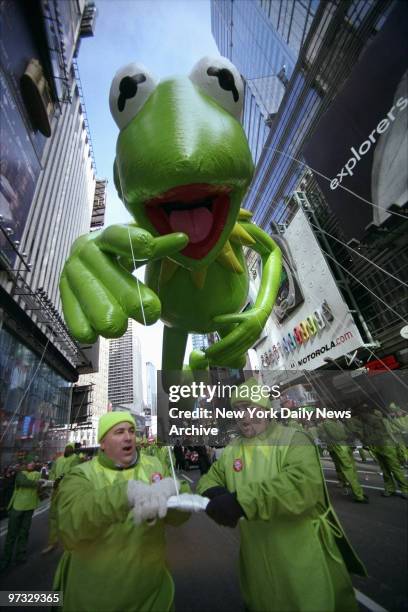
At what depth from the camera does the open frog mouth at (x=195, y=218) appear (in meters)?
1.66

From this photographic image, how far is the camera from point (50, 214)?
19.1 meters

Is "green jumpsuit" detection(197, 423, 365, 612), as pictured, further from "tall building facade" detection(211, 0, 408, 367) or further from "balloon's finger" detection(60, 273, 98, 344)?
"tall building facade" detection(211, 0, 408, 367)

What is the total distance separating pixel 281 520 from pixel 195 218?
154cm

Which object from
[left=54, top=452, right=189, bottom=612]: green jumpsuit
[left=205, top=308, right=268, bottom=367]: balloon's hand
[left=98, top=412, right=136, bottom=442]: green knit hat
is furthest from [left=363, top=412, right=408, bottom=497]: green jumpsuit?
[left=98, top=412, right=136, bottom=442]: green knit hat

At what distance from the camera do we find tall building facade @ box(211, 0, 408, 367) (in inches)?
243

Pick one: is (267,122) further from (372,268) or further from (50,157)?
(372,268)

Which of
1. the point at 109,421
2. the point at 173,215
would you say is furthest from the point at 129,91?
the point at 109,421

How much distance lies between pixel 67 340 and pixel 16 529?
1761cm

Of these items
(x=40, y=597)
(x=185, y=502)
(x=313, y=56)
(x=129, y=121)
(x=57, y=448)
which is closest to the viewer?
(x=185, y=502)

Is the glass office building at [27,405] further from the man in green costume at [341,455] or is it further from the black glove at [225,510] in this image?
the black glove at [225,510]

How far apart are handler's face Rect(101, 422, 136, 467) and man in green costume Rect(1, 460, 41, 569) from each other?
263cm

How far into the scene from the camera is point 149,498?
1017 millimetres

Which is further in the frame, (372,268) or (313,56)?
(313,56)

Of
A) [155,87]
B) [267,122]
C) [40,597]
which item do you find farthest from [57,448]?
[267,122]
